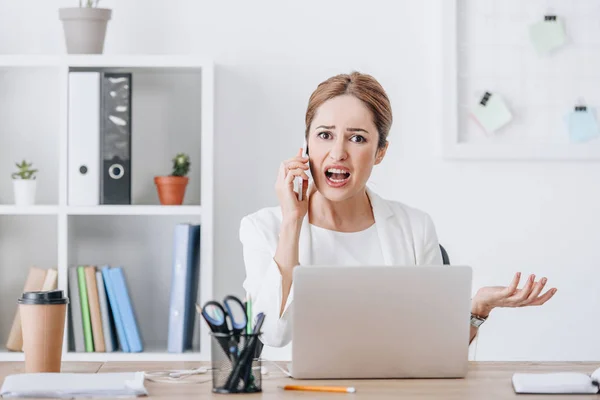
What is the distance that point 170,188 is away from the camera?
3078mm

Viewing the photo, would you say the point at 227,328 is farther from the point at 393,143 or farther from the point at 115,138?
the point at 393,143

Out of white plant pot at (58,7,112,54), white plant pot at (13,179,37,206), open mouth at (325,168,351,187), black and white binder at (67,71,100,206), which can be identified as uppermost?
white plant pot at (58,7,112,54)

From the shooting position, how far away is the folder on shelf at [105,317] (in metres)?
3.03

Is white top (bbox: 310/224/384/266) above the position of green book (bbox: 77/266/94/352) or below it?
above

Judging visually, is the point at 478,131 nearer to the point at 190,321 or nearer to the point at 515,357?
the point at 515,357

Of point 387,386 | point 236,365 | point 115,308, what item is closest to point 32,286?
point 115,308

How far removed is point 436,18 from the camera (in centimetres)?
326

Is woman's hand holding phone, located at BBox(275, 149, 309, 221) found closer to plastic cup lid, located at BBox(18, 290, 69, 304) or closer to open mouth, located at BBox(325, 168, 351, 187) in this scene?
open mouth, located at BBox(325, 168, 351, 187)

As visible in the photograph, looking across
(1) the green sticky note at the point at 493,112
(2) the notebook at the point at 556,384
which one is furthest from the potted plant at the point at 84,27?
(2) the notebook at the point at 556,384

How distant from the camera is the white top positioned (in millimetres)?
2432

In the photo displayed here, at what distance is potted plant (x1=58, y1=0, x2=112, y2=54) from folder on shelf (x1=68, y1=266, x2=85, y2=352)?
2.45ft

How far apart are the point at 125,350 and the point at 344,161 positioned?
3.71 feet

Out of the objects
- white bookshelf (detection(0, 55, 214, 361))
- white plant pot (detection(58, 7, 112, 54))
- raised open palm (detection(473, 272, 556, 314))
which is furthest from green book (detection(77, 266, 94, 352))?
raised open palm (detection(473, 272, 556, 314))

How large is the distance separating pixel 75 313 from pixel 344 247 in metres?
1.07
